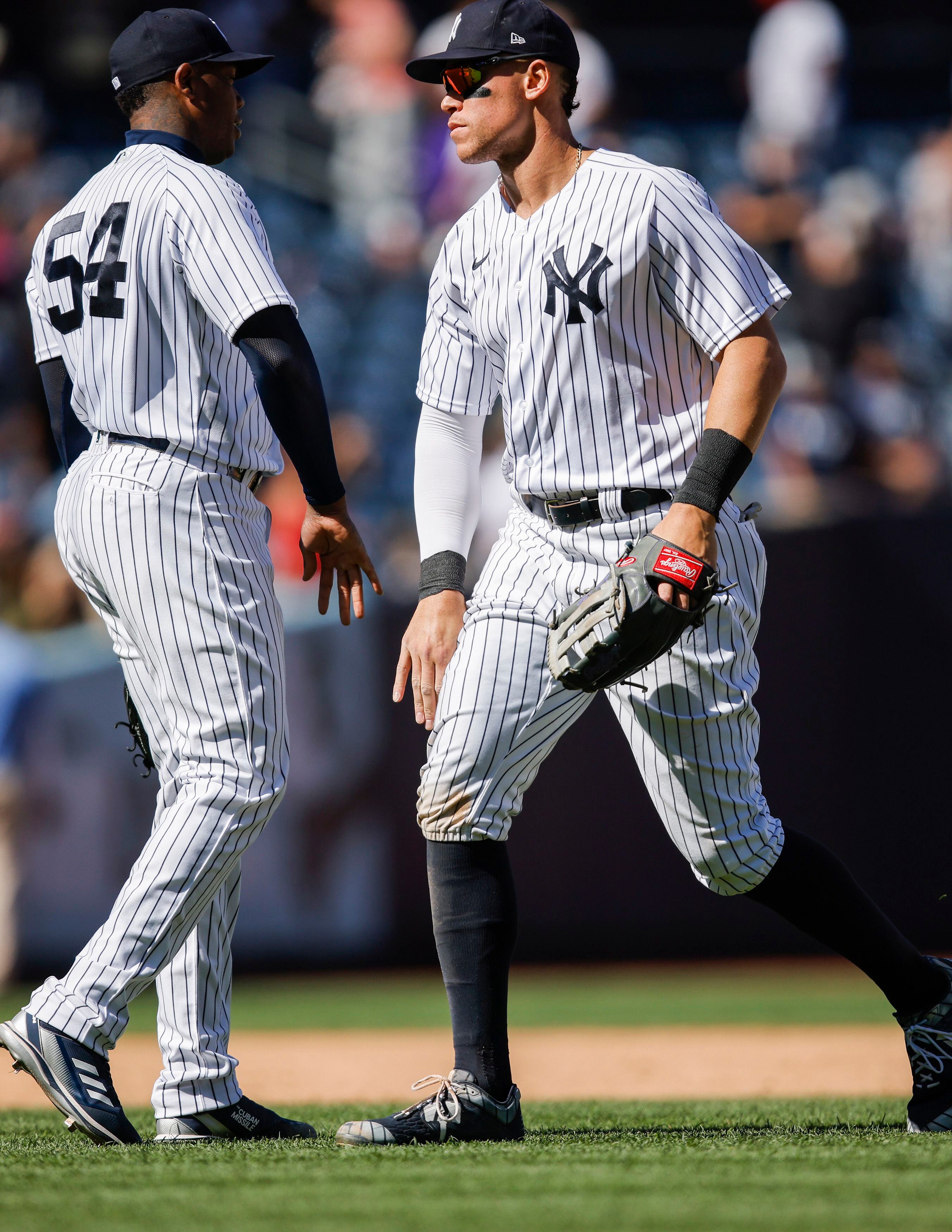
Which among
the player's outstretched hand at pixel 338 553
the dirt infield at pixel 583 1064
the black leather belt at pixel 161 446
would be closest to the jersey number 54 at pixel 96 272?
the black leather belt at pixel 161 446

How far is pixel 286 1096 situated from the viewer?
399cm

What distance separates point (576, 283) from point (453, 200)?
605cm

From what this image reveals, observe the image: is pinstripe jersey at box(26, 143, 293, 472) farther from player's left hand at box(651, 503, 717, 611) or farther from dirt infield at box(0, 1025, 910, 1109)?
dirt infield at box(0, 1025, 910, 1109)

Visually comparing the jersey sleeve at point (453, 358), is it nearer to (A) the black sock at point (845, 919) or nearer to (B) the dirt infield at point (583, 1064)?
(A) the black sock at point (845, 919)

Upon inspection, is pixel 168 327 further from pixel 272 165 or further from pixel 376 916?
pixel 272 165

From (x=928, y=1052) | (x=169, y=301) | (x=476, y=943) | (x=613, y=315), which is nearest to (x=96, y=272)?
(x=169, y=301)

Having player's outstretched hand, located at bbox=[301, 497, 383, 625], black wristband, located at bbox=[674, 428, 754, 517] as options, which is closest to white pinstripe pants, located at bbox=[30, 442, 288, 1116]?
player's outstretched hand, located at bbox=[301, 497, 383, 625]

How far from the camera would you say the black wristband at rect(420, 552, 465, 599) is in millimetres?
2885

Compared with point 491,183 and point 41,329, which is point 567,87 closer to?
point 41,329

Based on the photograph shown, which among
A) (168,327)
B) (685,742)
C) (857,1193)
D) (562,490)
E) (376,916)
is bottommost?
(376,916)

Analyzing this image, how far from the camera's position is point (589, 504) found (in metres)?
2.73

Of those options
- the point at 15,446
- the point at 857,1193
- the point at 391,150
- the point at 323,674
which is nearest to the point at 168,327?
the point at 857,1193

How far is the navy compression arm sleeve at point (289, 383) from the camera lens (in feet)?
8.68

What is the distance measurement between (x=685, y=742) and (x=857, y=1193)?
0.88 metres
